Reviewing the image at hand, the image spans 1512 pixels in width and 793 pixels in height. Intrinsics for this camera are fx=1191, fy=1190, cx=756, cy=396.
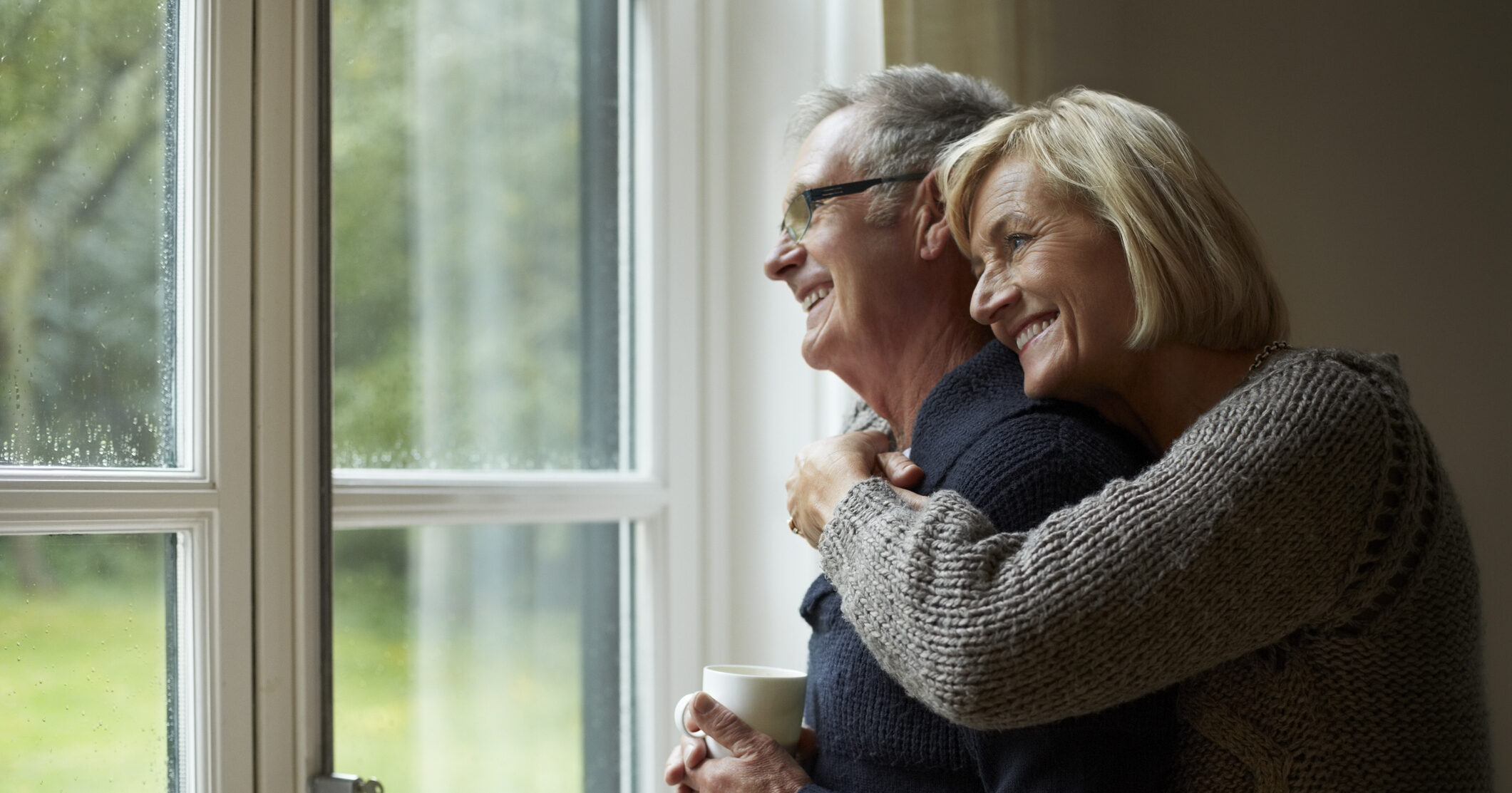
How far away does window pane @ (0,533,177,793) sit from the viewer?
1104mm

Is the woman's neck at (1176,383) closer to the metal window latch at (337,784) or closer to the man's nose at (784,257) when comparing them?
the man's nose at (784,257)

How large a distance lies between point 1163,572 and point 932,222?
0.59 metres

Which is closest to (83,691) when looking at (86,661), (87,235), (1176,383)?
(86,661)

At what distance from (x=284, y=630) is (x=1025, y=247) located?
2.90ft

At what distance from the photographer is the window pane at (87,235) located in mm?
1113

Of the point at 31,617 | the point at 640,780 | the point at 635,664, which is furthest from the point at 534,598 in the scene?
the point at 31,617

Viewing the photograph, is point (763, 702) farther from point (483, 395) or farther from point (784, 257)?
point (483, 395)

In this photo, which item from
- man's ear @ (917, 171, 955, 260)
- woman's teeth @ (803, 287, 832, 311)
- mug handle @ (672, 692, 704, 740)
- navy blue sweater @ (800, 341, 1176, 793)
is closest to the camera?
navy blue sweater @ (800, 341, 1176, 793)

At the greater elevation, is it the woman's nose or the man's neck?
the woman's nose

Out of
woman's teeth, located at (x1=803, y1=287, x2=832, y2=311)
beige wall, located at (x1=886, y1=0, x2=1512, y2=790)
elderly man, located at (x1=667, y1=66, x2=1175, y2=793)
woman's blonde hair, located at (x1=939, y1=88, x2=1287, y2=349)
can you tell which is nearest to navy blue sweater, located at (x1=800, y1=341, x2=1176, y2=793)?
elderly man, located at (x1=667, y1=66, x2=1175, y2=793)

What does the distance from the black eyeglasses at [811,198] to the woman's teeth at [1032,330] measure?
0.93 feet

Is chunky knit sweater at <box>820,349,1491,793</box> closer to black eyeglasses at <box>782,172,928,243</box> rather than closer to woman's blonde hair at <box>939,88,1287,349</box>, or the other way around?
woman's blonde hair at <box>939,88,1287,349</box>

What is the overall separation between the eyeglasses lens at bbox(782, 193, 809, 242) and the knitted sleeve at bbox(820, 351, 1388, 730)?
1.85ft

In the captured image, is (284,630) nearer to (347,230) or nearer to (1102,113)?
(347,230)
